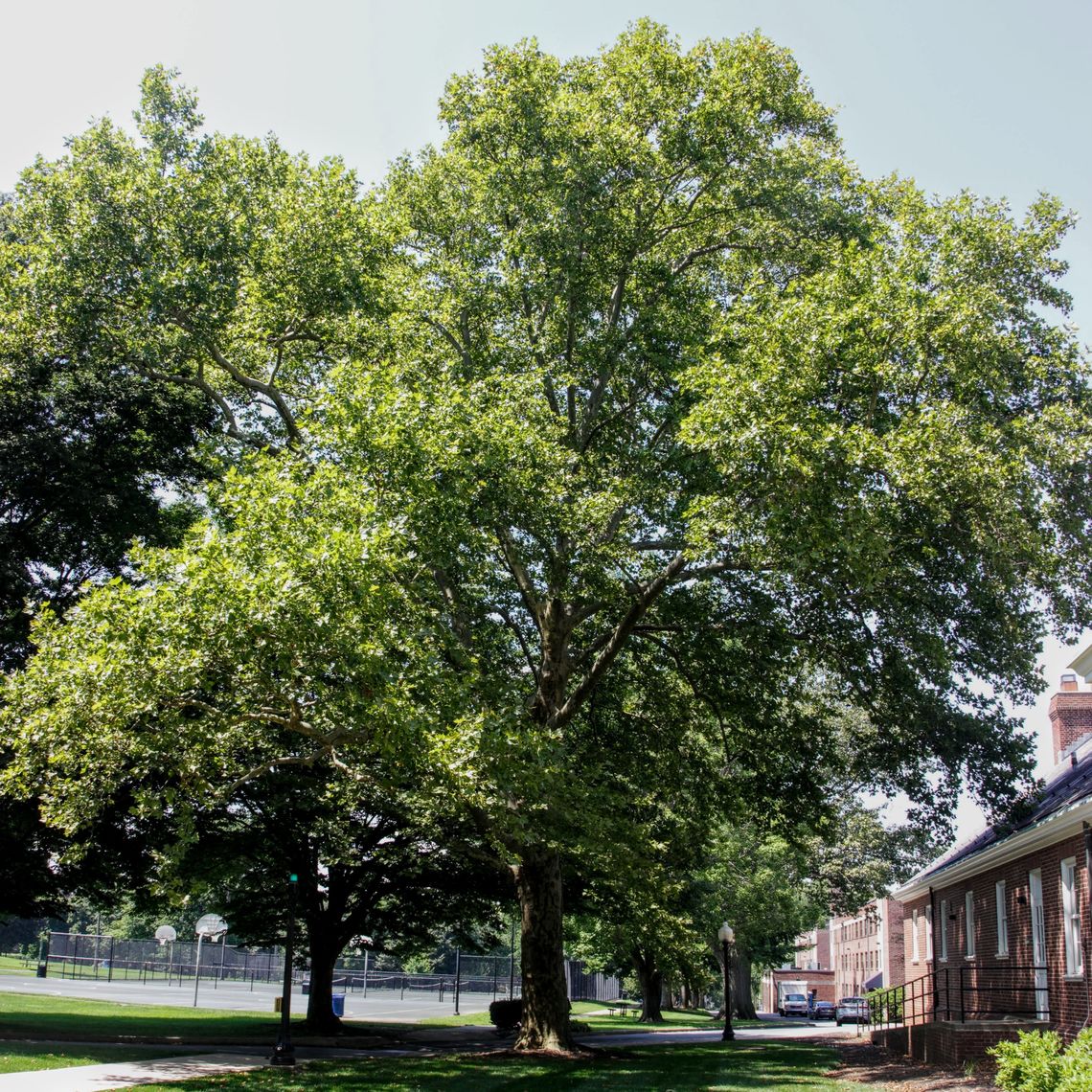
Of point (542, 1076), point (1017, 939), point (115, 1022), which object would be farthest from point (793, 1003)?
point (542, 1076)

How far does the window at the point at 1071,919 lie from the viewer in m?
17.1

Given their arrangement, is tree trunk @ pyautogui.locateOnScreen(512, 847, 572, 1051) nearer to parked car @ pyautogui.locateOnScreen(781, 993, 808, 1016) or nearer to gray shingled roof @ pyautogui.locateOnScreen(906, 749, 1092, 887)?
gray shingled roof @ pyautogui.locateOnScreen(906, 749, 1092, 887)

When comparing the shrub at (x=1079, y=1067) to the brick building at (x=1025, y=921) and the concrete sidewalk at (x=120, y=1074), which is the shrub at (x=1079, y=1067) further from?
the concrete sidewalk at (x=120, y=1074)

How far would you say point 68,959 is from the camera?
208ft

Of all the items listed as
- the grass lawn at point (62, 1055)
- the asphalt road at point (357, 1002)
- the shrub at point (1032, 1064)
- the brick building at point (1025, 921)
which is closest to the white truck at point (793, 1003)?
the asphalt road at point (357, 1002)

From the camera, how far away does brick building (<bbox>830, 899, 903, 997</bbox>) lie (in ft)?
161

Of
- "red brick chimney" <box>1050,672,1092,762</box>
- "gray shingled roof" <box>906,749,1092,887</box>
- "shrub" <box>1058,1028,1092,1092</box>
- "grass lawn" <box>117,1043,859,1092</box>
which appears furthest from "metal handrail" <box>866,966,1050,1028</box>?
"red brick chimney" <box>1050,672,1092,762</box>

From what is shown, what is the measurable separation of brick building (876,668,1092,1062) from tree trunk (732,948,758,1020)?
26629 mm

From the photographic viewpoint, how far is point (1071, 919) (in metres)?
17.5

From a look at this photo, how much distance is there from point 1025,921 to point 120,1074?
15.7m

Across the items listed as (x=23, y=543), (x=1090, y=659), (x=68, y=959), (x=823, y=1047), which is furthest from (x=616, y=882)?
(x=68, y=959)

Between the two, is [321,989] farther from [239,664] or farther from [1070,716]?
[1070,716]

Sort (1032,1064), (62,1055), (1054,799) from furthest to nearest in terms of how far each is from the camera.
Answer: (1054,799)
(62,1055)
(1032,1064)

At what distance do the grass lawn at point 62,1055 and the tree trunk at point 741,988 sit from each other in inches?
1513
